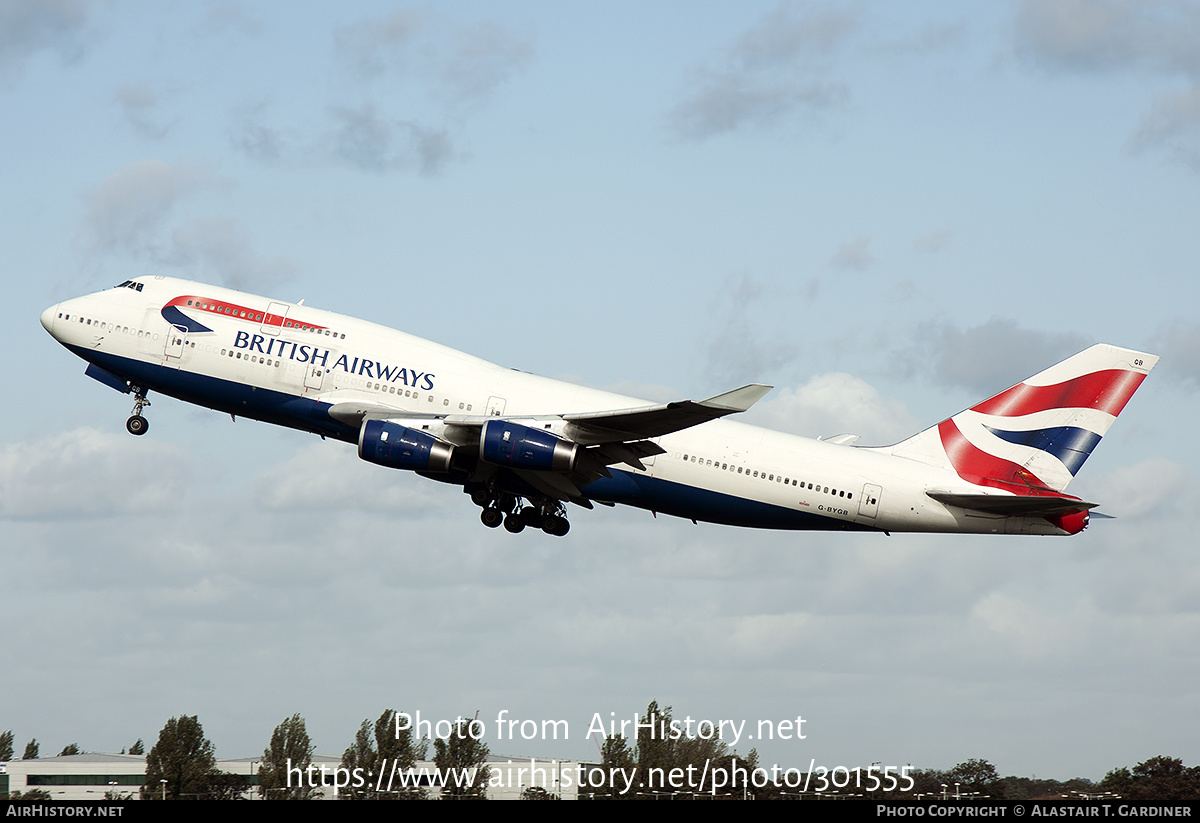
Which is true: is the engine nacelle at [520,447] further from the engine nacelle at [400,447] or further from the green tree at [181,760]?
the green tree at [181,760]

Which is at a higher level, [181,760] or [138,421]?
[138,421]

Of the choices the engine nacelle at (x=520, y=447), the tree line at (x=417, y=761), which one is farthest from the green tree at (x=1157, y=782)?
the engine nacelle at (x=520, y=447)

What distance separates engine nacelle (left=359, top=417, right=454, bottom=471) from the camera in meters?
43.1

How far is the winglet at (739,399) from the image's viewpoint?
36.6 m

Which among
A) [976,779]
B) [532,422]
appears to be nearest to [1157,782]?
[976,779]

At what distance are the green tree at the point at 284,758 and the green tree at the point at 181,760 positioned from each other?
3.36 metres

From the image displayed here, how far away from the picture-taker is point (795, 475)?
4538cm

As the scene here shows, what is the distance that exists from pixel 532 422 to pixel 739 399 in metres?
8.53

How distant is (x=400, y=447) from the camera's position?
142 feet

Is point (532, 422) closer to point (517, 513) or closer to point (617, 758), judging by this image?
point (517, 513)
